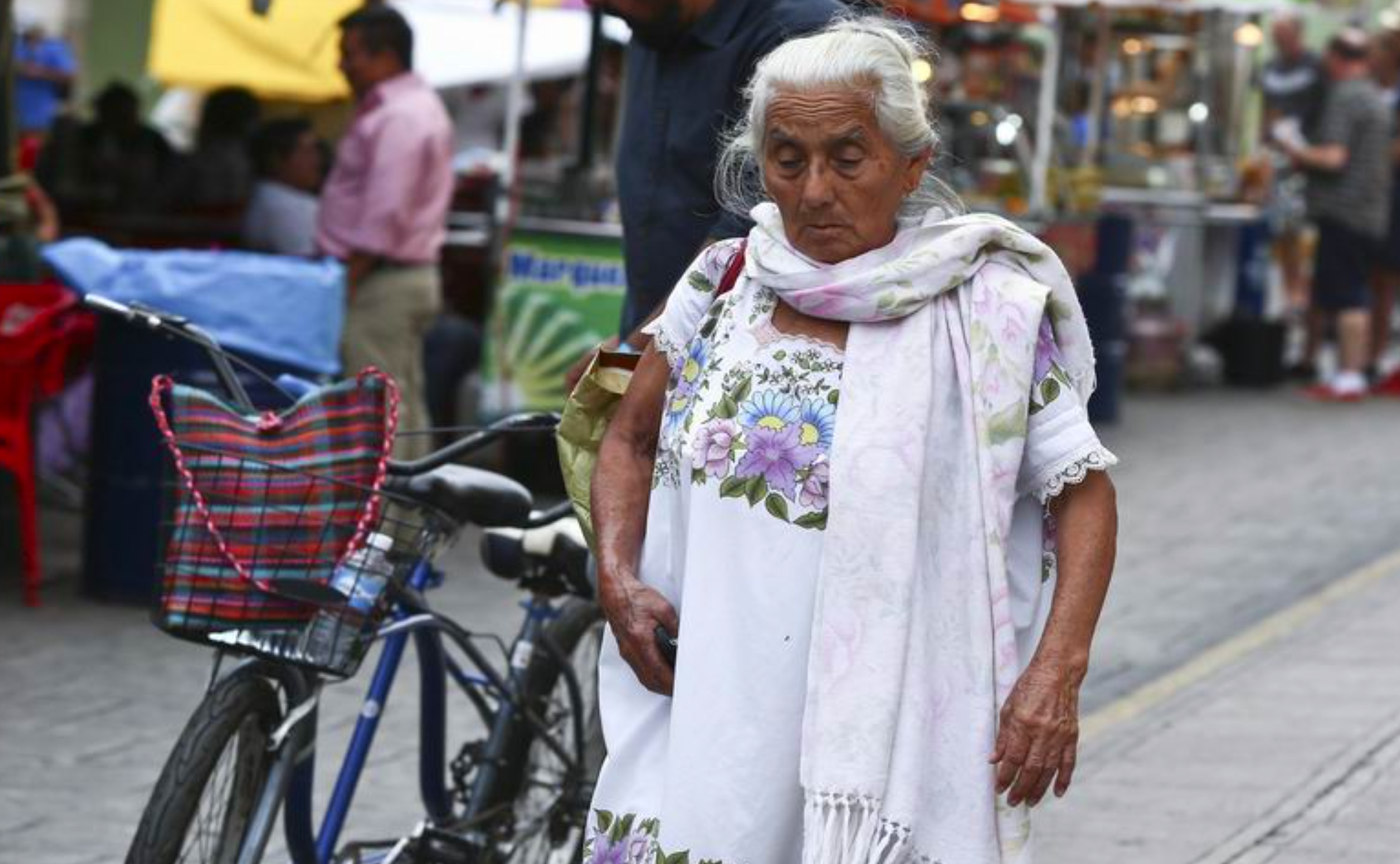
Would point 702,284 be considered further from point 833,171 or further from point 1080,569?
point 1080,569

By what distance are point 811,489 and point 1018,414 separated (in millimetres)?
272

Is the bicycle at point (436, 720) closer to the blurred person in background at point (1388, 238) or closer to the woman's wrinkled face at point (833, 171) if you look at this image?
the woman's wrinkled face at point (833, 171)

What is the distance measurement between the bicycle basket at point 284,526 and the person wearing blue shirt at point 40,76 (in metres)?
14.6

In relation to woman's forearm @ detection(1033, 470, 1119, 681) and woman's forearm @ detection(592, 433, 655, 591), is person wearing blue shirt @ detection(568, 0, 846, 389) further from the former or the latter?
woman's forearm @ detection(1033, 470, 1119, 681)

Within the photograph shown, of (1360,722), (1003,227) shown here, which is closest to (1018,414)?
(1003,227)

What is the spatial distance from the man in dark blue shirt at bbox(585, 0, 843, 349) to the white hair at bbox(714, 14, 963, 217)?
2.78 feet

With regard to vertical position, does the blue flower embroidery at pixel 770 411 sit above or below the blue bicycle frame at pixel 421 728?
above

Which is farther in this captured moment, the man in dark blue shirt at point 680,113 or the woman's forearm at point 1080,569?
the man in dark blue shirt at point 680,113

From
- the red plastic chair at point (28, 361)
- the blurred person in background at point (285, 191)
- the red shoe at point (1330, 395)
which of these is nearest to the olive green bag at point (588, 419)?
the red plastic chair at point (28, 361)

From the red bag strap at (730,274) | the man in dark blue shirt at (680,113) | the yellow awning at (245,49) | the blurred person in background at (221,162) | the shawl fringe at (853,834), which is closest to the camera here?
the shawl fringe at (853,834)

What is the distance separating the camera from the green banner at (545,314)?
10516mm

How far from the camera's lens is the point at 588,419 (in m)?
3.87

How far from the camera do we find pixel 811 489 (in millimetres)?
3377

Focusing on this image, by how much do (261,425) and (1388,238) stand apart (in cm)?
1353
